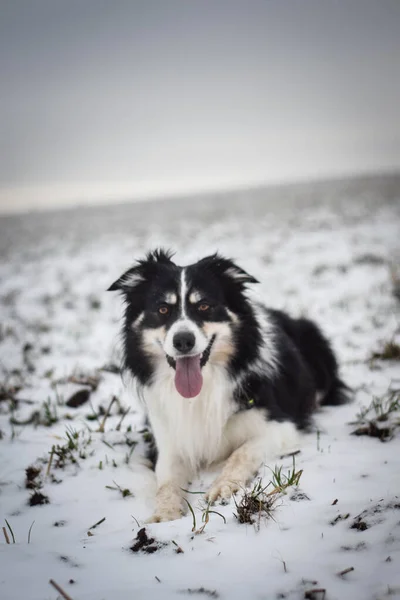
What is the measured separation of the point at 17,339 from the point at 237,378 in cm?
Result: 614

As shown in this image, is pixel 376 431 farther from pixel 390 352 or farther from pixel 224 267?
pixel 390 352

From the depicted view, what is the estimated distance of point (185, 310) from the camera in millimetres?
3609

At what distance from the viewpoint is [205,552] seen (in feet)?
7.25

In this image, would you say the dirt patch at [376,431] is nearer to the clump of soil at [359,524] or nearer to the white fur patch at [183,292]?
the clump of soil at [359,524]

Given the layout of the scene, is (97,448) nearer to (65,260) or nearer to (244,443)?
(244,443)

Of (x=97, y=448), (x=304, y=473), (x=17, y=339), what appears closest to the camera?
(x=304, y=473)

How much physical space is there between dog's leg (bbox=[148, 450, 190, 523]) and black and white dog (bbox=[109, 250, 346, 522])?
11 millimetres

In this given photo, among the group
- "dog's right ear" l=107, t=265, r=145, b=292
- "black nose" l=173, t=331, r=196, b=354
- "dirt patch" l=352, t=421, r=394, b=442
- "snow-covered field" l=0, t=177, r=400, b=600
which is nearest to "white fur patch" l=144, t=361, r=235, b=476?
"snow-covered field" l=0, t=177, r=400, b=600

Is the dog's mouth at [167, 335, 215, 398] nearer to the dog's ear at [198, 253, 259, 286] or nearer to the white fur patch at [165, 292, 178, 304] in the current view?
the white fur patch at [165, 292, 178, 304]

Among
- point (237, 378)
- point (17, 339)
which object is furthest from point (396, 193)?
point (237, 378)

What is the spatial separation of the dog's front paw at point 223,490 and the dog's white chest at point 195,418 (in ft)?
1.92

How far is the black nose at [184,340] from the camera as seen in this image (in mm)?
3283

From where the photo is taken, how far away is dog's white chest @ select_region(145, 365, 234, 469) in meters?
3.62

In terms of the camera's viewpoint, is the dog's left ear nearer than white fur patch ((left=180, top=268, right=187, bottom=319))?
No
